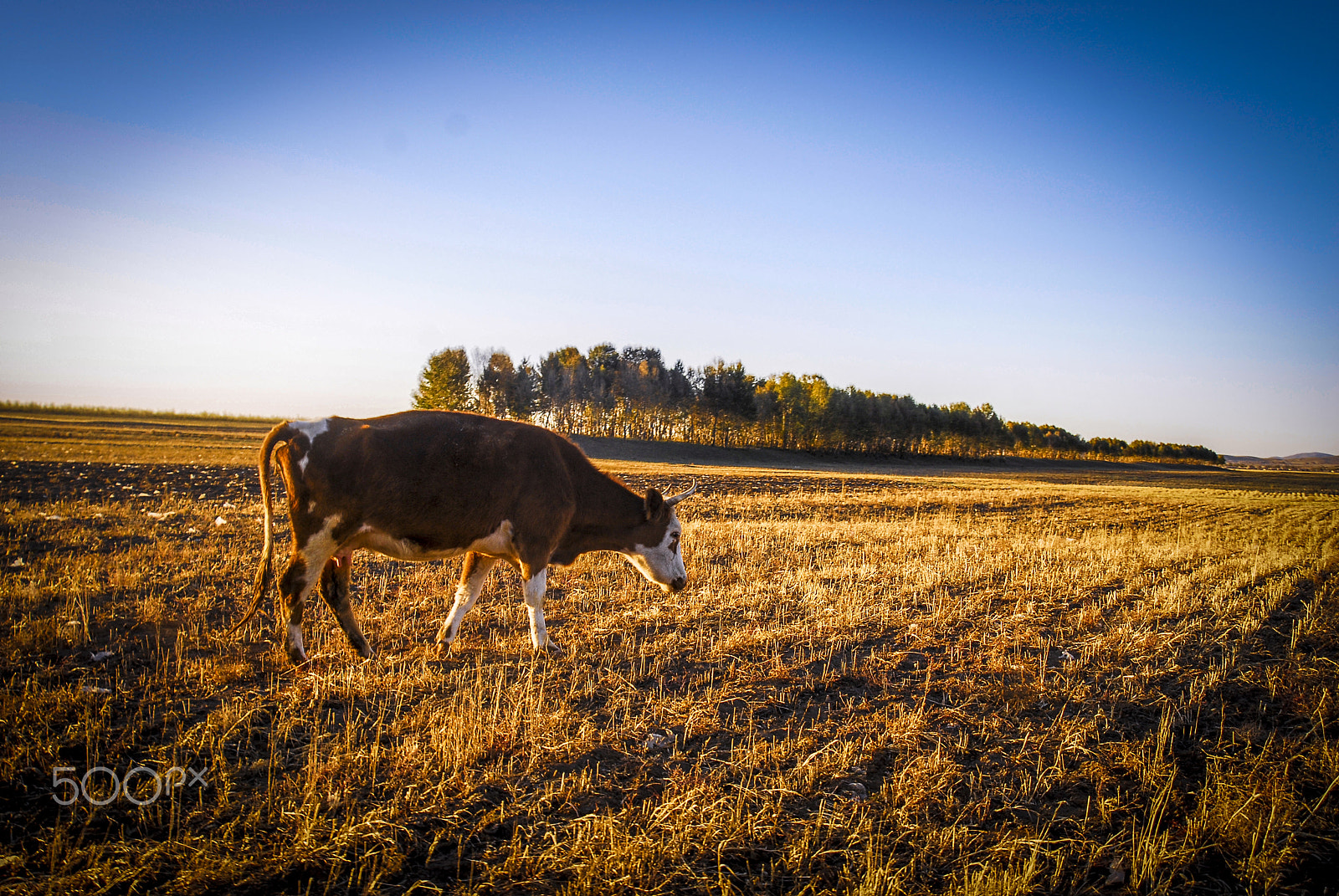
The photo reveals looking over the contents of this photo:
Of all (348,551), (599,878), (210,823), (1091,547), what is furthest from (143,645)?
(1091,547)

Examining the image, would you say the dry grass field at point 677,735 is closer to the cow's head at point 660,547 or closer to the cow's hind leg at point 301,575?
the cow's hind leg at point 301,575

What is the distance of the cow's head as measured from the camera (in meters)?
8.16

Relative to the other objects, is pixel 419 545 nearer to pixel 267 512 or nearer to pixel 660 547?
pixel 267 512

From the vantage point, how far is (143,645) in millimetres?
6121

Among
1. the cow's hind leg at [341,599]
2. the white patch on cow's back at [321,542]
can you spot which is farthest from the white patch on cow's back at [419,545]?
the cow's hind leg at [341,599]

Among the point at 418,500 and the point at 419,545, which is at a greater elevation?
the point at 418,500

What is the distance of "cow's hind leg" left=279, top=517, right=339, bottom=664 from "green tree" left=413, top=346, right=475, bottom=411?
64.4 meters

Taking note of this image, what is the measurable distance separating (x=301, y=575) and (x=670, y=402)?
81.8 metres

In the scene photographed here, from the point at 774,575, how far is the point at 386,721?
22.9ft

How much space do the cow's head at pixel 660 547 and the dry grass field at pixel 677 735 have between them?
1.89 feet

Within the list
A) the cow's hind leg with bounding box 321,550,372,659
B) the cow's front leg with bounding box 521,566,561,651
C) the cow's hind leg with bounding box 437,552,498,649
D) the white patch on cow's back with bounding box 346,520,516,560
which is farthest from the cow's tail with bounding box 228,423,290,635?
the cow's front leg with bounding box 521,566,561,651

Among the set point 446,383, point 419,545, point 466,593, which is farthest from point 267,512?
point 446,383

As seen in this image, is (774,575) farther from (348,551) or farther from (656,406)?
(656,406)
